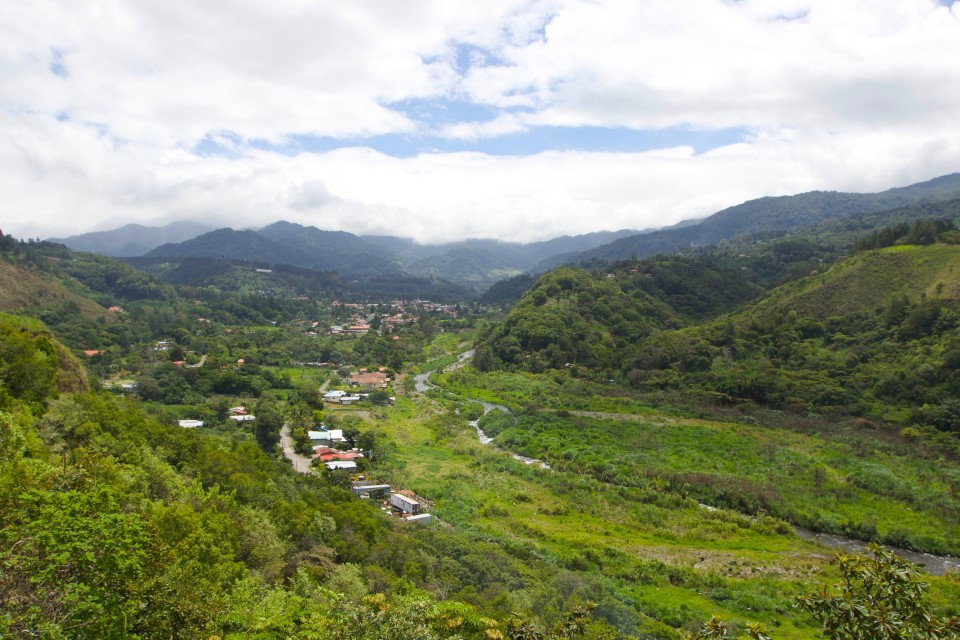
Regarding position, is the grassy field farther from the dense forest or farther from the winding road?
the winding road

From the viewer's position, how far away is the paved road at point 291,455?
1273 inches

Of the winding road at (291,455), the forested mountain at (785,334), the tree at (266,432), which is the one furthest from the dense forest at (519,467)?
the winding road at (291,455)

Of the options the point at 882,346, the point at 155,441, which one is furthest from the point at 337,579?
the point at 882,346

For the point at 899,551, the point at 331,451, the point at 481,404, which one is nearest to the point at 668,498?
the point at 899,551

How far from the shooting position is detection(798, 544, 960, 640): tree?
4.95 metres

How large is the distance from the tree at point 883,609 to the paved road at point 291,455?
2939cm

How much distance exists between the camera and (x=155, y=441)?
19.9m

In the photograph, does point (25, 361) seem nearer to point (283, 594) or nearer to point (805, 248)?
point (283, 594)

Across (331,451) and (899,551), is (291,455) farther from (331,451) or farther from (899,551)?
(899,551)

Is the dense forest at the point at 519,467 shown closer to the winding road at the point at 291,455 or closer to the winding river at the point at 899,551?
the winding river at the point at 899,551

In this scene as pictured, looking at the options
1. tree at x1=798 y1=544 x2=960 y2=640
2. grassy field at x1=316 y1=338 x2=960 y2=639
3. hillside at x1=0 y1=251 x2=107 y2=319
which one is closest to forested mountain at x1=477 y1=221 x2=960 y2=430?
grassy field at x1=316 y1=338 x2=960 y2=639

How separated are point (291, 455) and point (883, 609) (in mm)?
34376

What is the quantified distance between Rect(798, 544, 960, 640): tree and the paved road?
2939cm

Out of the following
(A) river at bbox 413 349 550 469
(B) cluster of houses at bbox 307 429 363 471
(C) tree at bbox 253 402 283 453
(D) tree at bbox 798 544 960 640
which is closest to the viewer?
(D) tree at bbox 798 544 960 640
